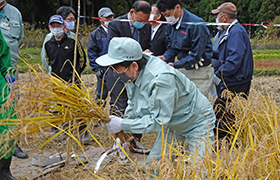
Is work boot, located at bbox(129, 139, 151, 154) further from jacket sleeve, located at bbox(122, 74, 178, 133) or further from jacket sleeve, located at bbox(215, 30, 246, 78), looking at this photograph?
jacket sleeve, located at bbox(122, 74, 178, 133)

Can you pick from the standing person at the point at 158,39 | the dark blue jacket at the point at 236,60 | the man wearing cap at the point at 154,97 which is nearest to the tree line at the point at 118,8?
the standing person at the point at 158,39

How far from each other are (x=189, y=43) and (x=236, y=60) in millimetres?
618

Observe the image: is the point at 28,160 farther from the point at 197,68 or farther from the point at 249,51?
the point at 249,51

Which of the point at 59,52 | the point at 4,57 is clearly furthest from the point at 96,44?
the point at 4,57

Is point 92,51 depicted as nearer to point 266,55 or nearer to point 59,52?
point 59,52

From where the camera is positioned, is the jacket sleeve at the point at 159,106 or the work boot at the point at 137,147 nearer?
Answer: the jacket sleeve at the point at 159,106

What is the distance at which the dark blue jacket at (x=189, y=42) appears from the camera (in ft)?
11.2

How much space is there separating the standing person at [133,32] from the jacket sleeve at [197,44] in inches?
32.3

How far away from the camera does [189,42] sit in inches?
138

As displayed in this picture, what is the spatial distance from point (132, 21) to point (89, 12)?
29109mm

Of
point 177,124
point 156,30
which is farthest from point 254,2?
point 177,124

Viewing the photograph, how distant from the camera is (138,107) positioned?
2.44 metres

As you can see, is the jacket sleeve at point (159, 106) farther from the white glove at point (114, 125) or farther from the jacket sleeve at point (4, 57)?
the jacket sleeve at point (4, 57)

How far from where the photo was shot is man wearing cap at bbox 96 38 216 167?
85.2 inches
